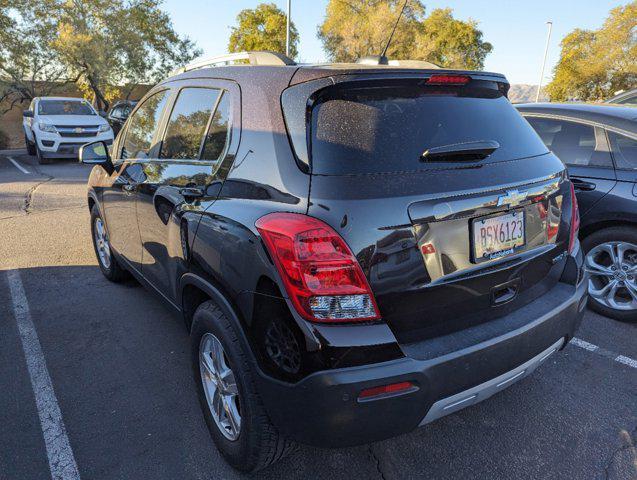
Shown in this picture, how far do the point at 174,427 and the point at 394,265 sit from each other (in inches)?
63.1

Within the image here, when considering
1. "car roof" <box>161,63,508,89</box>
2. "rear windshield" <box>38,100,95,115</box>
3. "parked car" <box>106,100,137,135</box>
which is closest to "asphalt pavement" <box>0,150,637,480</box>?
"car roof" <box>161,63,508,89</box>

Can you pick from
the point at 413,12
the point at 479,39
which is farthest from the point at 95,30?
the point at 479,39

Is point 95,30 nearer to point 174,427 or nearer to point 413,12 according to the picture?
point 413,12

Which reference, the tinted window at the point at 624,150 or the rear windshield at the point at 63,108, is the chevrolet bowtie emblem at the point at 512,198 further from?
the rear windshield at the point at 63,108

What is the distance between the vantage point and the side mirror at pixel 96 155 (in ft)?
12.1

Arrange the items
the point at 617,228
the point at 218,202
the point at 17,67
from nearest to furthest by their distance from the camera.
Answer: the point at 218,202 < the point at 617,228 < the point at 17,67

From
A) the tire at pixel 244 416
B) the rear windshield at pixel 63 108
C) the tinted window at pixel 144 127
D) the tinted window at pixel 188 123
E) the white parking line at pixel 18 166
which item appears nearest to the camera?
the tire at pixel 244 416

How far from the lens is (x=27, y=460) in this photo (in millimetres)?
2256

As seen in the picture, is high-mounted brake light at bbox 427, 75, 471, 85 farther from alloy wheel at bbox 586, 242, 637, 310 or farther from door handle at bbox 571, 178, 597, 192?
alloy wheel at bbox 586, 242, 637, 310

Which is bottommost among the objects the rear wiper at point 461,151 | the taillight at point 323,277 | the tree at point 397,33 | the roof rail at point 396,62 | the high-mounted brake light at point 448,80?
the taillight at point 323,277

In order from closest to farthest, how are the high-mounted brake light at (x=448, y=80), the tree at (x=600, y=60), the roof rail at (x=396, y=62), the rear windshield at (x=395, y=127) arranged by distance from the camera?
the rear windshield at (x=395, y=127) < the high-mounted brake light at (x=448, y=80) < the roof rail at (x=396, y=62) < the tree at (x=600, y=60)

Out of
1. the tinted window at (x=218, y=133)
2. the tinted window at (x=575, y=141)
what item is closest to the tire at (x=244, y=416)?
the tinted window at (x=218, y=133)

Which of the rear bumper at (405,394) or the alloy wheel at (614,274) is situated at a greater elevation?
the rear bumper at (405,394)

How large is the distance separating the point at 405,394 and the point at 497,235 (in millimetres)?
760
